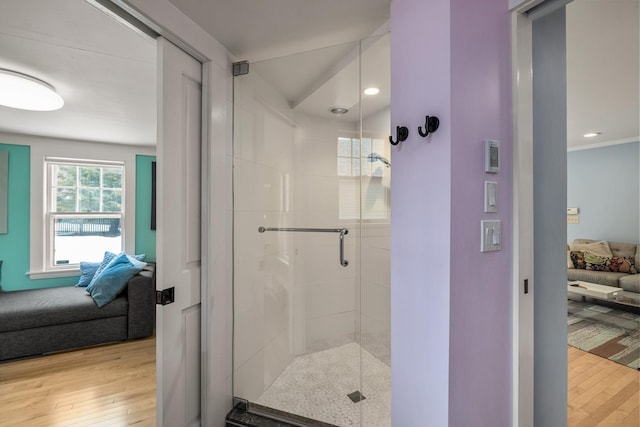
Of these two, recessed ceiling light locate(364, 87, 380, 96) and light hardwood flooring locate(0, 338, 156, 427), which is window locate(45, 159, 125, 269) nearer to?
light hardwood flooring locate(0, 338, 156, 427)

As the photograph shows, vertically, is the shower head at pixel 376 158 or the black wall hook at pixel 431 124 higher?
the shower head at pixel 376 158

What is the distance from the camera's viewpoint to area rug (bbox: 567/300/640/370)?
4.42 feet

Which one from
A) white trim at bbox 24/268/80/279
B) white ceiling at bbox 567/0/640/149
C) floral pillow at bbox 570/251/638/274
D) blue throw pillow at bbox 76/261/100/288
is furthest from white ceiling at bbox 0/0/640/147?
white trim at bbox 24/268/80/279

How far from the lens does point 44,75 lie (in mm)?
2086

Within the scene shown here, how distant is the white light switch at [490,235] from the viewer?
116 centimetres

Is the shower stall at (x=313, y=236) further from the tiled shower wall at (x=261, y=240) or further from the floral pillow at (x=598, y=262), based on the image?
the floral pillow at (x=598, y=262)

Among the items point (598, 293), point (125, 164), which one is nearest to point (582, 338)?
point (598, 293)

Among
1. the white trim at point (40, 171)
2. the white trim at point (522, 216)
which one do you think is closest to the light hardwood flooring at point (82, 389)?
the white trim at point (40, 171)

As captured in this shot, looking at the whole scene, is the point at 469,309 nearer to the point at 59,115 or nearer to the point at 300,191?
the point at 300,191

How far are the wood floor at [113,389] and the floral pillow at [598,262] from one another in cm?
42

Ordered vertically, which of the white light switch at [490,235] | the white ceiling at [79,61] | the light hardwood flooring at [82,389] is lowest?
the light hardwood flooring at [82,389]

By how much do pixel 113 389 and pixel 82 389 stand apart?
243 mm

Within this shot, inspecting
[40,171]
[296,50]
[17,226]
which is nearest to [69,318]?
[17,226]

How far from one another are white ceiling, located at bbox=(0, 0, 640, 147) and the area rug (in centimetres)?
80
